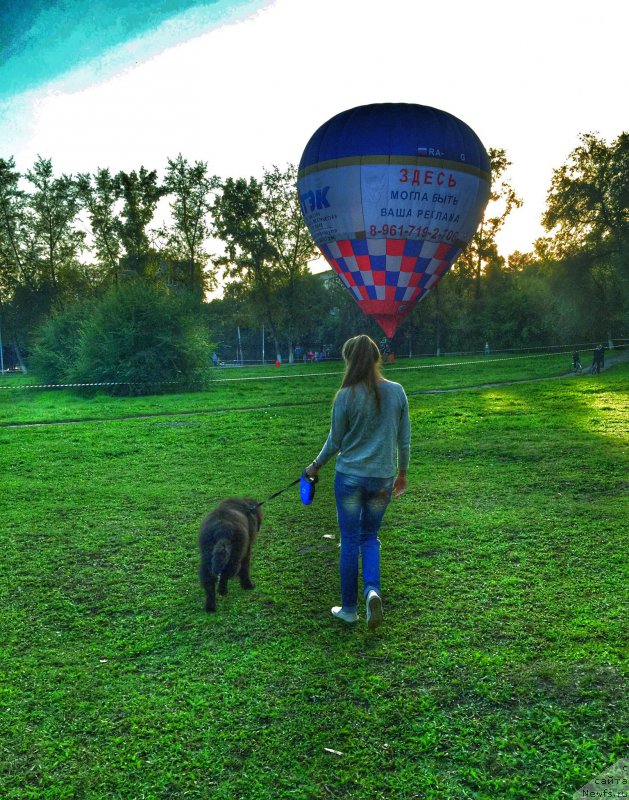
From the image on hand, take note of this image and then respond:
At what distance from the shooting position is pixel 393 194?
21781mm

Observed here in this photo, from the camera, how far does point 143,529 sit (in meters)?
7.34

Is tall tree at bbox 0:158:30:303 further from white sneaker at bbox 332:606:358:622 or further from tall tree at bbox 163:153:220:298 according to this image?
white sneaker at bbox 332:606:358:622

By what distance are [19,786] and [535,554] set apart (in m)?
4.74

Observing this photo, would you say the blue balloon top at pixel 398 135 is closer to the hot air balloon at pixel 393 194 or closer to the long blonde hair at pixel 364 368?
the hot air balloon at pixel 393 194

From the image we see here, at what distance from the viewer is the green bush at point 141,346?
1096 inches

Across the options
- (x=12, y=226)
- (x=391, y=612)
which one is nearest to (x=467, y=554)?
(x=391, y=612)

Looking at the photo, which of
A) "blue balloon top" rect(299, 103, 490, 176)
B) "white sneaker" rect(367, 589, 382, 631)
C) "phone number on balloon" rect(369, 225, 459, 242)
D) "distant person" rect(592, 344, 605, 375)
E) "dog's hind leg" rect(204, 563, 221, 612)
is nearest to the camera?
"white sneaker" rect(367, 589, 382, 631)

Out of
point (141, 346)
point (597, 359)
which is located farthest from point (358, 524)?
point (597, 359)

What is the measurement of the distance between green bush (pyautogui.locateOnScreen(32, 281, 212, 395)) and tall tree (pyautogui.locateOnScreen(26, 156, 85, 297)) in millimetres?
30793

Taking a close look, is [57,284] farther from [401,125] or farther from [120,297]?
[401,125]

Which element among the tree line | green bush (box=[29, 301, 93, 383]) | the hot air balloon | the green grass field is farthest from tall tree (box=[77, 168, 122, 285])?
the green grass field

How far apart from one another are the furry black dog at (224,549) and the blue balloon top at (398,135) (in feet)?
63.3

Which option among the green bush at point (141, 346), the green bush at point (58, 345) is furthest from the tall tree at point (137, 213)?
the green bush at point (141, 346)

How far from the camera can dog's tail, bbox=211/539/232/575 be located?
4895 mm
